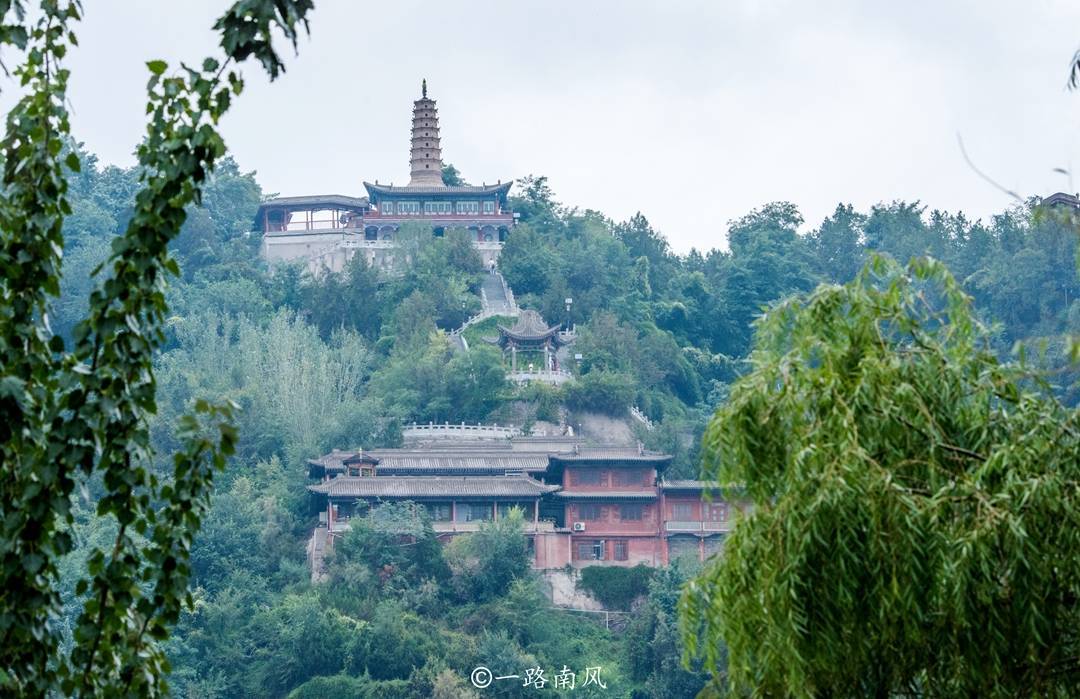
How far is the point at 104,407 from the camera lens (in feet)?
17.2

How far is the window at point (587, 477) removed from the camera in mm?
41250

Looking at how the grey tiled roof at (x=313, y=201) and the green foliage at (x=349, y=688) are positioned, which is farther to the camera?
the grey tiled roof at (x=313, y=201)

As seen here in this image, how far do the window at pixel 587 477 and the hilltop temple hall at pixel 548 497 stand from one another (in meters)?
0.02

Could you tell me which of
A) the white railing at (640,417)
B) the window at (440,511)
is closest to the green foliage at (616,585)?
the window at (440,511)

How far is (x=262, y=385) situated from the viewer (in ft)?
153

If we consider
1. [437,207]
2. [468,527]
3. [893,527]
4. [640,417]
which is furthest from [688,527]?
[893,527]

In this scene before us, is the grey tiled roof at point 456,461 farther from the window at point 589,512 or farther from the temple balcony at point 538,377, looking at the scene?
the temple balcony at point 538,377

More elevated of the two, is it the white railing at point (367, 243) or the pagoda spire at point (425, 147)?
the pagoda spire at point (425, 147)

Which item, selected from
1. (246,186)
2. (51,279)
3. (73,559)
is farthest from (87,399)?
(246,186)

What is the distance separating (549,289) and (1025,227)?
15890mm

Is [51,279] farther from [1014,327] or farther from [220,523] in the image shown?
[1014,327]

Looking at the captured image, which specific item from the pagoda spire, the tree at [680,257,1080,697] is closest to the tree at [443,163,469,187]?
the pagoda spire

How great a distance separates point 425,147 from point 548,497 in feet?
67.8

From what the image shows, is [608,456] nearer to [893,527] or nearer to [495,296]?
[495,296]
